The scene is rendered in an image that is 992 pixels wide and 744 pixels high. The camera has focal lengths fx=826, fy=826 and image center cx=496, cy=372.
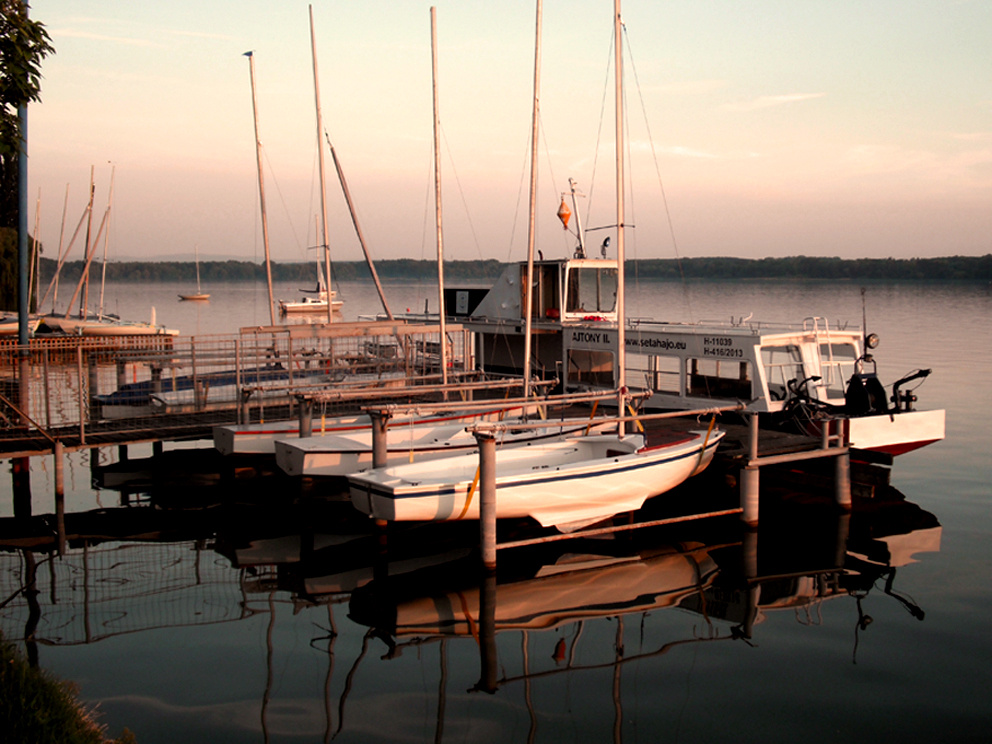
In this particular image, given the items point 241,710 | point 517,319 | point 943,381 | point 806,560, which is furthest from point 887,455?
point 943,381

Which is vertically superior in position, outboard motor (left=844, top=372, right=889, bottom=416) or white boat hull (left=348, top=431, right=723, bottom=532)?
outboard motor (left=844, top=372, right=889, bottom=416)

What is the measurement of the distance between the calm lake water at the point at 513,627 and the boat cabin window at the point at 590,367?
5772mm

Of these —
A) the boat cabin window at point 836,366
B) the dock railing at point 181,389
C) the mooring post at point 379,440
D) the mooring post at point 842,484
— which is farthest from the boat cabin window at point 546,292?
the mooring post at point 379,440

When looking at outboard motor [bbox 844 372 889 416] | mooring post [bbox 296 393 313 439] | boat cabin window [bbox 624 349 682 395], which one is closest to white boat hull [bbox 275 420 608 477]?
mooring post [bbox 296 393 313 439]

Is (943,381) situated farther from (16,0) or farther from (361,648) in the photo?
(16,0)

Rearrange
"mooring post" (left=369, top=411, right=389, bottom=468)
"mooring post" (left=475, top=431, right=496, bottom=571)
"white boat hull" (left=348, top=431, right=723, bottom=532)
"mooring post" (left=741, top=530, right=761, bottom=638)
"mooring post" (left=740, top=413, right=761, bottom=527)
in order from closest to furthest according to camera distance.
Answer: "mooring post" (left=741, top=530, right=761, bottom=638), "mooring post" (left=475, top=431, right=496, bottom=571), "white boat hull" (left=348, top=431, right=723, bottom=532), "mooring post" (left=369, top=411, right=389, bottom=468), "mooring post" (left=740, top=413, right=761, bottom=527)

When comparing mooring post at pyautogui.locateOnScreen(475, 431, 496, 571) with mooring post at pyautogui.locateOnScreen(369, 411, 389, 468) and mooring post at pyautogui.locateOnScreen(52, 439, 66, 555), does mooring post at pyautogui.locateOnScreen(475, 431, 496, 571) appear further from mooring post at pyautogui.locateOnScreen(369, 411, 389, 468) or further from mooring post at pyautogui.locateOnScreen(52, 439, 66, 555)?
mooring post at pyautogui.locateOnScreen(52, 439, 66, 555)

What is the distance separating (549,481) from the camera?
13664 mm

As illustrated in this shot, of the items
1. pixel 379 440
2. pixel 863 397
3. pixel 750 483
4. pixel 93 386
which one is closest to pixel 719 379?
pixel 863 397

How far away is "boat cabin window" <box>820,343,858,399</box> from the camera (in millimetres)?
19000

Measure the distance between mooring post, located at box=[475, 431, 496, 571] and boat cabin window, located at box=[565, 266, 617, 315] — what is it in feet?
38.3

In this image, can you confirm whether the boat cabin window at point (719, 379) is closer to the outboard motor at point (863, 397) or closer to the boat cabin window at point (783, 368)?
the boat cabin window at point (783, 368)

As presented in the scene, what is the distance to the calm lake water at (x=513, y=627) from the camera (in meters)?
8.93

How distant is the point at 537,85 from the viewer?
19266 millimetres
